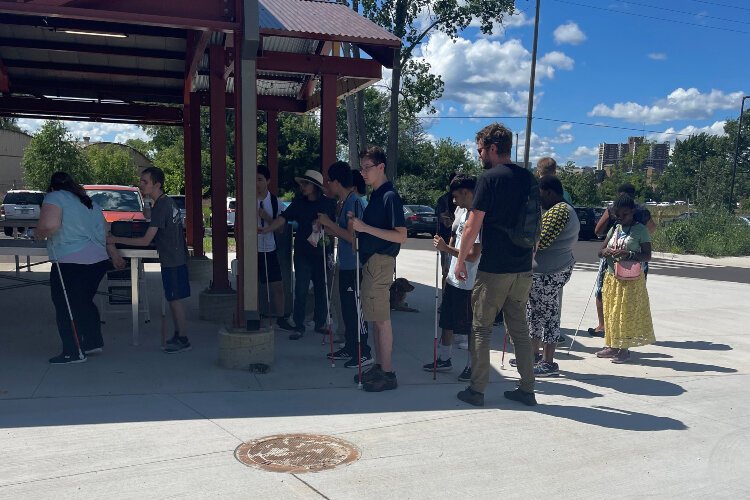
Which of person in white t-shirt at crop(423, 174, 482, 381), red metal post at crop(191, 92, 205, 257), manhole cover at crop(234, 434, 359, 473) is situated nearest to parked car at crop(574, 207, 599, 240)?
red metal post at crop(191, 92, 205, 257)

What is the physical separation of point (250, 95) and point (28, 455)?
353 cm

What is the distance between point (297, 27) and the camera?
6594 millimetres

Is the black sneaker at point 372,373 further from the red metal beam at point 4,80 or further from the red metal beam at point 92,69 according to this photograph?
the red metal beam at point 4,80

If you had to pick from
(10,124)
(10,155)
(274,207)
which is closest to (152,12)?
(274,207)

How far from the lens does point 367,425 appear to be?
180 inches

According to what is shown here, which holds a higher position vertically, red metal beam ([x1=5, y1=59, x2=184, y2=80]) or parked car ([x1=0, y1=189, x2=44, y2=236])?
red metal beam ([x1=5, y1=59, x2=184, y2=80])

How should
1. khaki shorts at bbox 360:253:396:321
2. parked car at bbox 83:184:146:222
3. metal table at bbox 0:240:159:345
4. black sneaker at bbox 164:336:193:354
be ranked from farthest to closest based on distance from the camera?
1. parked car at bbox 83:184:146:222
2. black sneaker at bbox 164:336:193:354
3. metal table at bbox 0:240:159:345
4. khaki shorts at bbox 360:253:396:321

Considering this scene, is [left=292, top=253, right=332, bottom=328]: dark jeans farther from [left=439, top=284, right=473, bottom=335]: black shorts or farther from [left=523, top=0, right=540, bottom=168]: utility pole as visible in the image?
[left=523, top=0, right=540, bottom=168]: utility pole

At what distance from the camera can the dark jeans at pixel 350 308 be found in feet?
20.0

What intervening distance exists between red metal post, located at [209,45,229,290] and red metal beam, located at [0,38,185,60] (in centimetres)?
206

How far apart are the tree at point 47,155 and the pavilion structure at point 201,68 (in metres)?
25.3

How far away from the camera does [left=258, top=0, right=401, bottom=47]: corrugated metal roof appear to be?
6547 millimetres

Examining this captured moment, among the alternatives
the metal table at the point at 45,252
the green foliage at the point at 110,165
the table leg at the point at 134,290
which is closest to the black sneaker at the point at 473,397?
the metal table at the point at 45,252

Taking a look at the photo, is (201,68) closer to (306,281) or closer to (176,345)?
(306,281)
